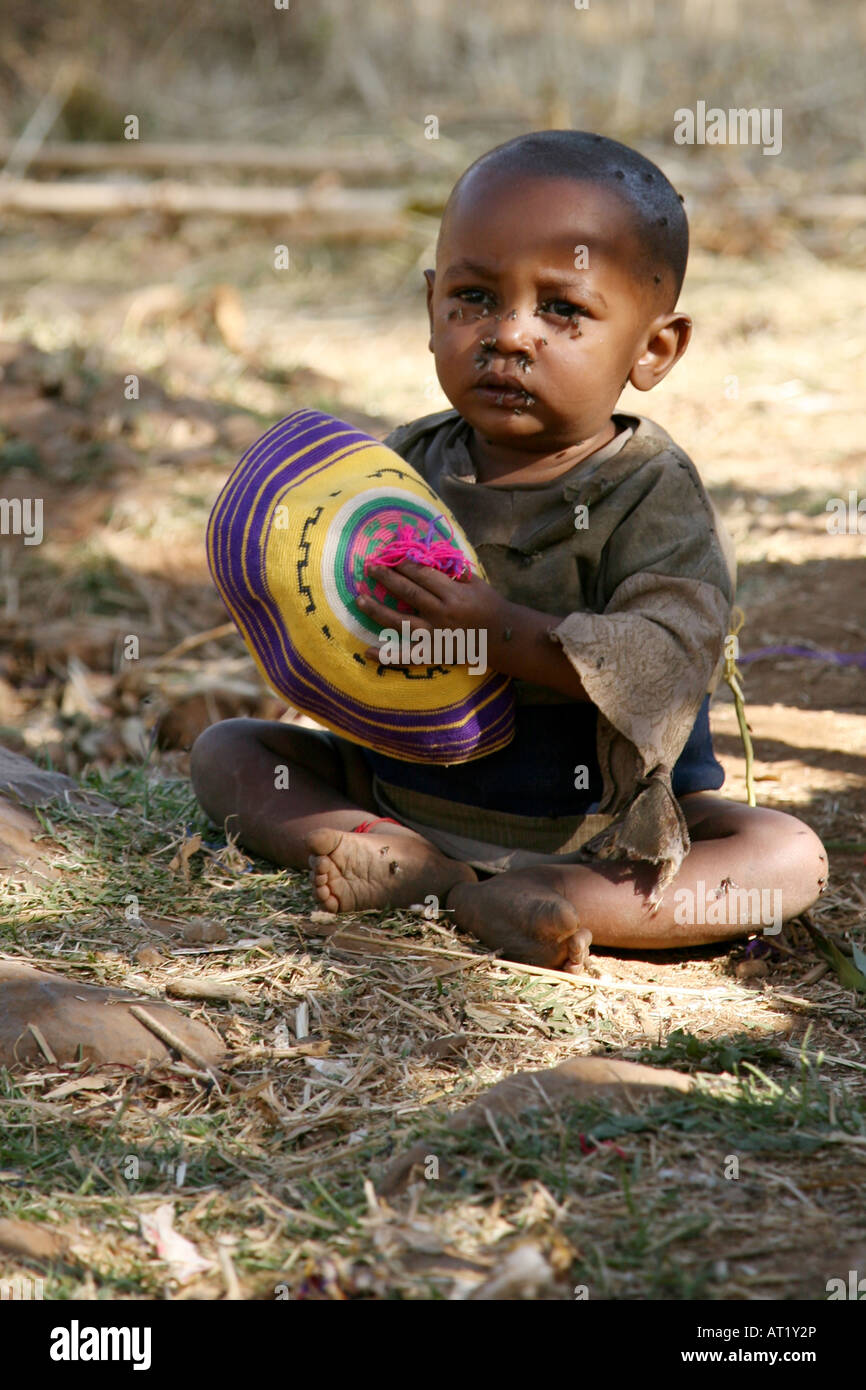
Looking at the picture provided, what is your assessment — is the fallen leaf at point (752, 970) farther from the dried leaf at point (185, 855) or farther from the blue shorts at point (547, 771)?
the dried leaf at point (185, 855)

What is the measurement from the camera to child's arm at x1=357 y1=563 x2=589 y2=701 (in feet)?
7.84

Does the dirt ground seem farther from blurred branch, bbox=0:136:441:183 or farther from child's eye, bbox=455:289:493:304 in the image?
child's eye, bbox=455:289:493:304

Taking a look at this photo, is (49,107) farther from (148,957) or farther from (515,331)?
(148,957)

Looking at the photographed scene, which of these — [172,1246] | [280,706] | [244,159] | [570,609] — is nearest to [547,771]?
[570,609]

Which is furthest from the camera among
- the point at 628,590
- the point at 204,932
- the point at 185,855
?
the point at 185,855

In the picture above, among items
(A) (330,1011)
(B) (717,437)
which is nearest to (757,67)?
(B) (717,437)

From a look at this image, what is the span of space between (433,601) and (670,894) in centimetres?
69

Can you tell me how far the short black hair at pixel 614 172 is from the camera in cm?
246

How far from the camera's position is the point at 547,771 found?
272 cm

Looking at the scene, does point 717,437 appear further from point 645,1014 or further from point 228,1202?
point 228,1202

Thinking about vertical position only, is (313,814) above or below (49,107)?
below

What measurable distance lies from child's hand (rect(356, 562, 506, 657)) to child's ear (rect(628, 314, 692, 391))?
1.73 ft

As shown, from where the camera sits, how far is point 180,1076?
2.18 m

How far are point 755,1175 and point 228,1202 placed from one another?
667 millimetres
